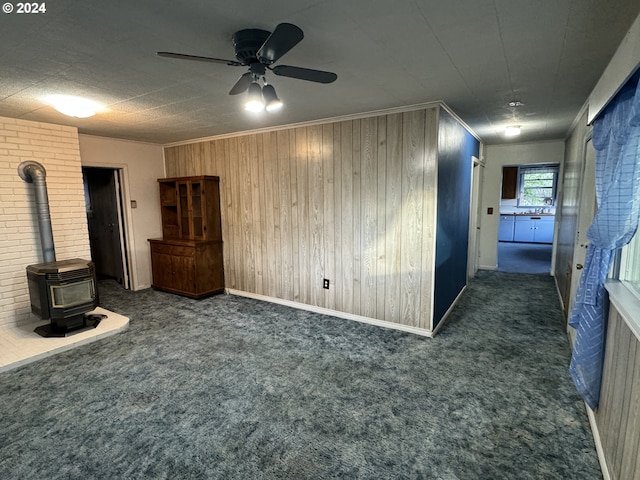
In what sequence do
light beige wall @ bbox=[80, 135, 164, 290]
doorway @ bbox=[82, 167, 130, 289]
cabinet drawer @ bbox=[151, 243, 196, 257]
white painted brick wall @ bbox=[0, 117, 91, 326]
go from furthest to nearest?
doorway @ bbox=[82, 167, 130, 289], light beige wall @ bbox=[80, 135, 164, 290], cabinet drawer @ bbox=[151, 243, 196, 257], white painted brick wall @ bbox=[0, 117, 91, 326]

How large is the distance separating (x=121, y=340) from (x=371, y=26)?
11.6 feet

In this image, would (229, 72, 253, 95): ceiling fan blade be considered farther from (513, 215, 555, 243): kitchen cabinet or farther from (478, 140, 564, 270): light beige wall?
(513, 215, 555, 243): kitchen cabinet

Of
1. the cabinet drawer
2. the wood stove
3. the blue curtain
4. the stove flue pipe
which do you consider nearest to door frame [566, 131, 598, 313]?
the blue curtain

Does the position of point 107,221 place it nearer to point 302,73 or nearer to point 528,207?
point 302,73

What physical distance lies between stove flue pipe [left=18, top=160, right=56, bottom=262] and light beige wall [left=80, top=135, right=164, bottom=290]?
1.06 metres

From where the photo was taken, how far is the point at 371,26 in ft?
5.41

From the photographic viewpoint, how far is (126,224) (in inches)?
200

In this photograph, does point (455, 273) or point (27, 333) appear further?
point (455, 273)

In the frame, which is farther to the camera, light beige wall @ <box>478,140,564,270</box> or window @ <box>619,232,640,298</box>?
light beige wall @ <box>478,140,564,270</box>

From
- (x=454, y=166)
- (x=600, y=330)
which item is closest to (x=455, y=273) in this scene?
(x=454, y=166)

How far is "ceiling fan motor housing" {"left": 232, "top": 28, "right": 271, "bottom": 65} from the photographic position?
166cm

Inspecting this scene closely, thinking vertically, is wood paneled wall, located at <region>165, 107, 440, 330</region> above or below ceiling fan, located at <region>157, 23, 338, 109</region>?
below

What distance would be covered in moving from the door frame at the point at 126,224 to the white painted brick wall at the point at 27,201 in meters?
0.80

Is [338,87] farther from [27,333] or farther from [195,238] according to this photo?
[27,333]
